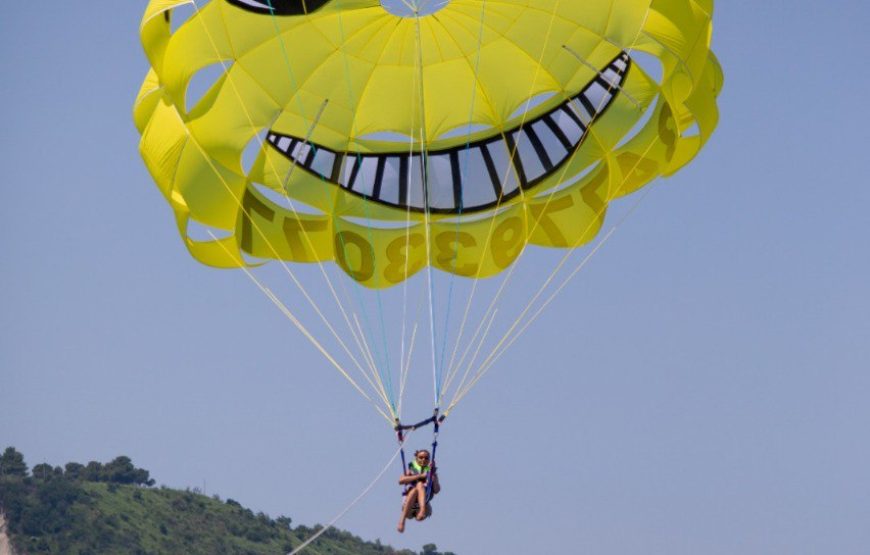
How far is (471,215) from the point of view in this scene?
24.1 meters

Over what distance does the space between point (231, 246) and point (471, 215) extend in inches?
127

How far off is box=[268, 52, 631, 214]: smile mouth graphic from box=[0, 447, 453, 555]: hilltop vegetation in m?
56.7

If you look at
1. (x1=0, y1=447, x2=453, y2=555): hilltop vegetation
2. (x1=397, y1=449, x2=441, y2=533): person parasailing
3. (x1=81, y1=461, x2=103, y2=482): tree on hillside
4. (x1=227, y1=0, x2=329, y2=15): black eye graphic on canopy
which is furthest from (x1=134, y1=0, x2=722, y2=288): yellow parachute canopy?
(x1=81, y1=461, x2=103, y2=482): tree on hillside

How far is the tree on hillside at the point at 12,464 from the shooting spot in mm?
91938

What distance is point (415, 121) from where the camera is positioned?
76.6 feet

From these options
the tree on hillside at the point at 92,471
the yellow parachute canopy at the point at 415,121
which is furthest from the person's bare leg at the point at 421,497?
the tree on hillside at the point at 92,471

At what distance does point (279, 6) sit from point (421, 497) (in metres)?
6.11

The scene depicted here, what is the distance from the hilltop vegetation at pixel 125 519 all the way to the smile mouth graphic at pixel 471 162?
5669cm

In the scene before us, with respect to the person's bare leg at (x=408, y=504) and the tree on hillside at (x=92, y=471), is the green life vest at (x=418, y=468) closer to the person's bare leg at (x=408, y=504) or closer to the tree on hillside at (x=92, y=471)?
the person's bare leg at (x=408, y=504)

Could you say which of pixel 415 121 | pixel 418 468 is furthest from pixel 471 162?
pixel 418 468

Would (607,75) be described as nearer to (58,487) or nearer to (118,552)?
(118,552)

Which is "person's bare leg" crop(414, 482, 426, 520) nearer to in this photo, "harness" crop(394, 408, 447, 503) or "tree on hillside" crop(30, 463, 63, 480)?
"harness" crop(394, 408, 447, 503)

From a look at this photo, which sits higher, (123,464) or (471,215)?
(123,464)

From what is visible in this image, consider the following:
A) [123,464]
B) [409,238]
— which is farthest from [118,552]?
[409,238]
